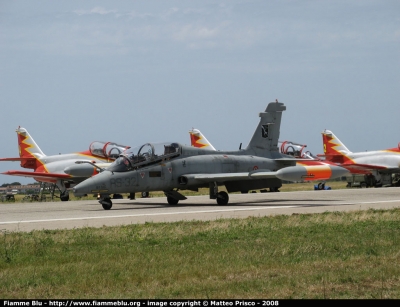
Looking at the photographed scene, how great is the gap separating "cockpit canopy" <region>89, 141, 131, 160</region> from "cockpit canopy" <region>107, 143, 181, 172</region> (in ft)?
48.7

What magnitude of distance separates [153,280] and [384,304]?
3212 mm

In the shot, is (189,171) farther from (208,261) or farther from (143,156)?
(208,261)

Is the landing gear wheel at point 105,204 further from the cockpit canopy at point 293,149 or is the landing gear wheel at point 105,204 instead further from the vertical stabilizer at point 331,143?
the vertical stabilizer at point 331,143

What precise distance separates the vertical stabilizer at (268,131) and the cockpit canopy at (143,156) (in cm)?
485

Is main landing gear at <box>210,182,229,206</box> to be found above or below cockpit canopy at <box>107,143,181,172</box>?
below

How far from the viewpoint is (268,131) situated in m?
27.9

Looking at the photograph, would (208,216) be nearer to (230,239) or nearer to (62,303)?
(230,239)

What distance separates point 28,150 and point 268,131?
23.5 metres

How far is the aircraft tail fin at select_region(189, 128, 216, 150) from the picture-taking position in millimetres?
55938

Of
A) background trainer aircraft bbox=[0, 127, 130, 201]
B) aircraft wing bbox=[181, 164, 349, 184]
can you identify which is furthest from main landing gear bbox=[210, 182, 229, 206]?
background trainer aircraft bbox=[0, 127, 130, 201]

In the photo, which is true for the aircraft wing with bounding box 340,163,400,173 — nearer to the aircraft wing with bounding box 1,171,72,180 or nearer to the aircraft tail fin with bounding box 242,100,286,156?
the aircraft wing with bounding box 1,171,72,180

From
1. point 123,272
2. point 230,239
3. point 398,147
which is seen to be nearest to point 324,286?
point 123,272

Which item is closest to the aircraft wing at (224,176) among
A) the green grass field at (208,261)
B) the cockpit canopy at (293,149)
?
the green grass field at (208,261)

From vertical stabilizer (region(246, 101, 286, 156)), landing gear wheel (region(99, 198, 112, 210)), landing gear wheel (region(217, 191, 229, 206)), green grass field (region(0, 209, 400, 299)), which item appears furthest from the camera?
vertical stabilizer (region(246, 101, 286, 156))
